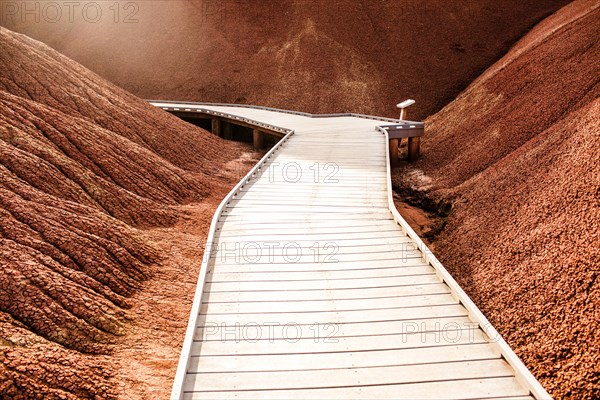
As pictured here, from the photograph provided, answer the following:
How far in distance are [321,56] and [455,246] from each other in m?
17.7

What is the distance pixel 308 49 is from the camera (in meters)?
24.6

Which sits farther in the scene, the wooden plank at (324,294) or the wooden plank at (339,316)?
the wooden plank at (324,294)

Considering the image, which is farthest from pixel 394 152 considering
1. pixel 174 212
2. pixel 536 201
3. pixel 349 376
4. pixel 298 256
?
pixel 349 376

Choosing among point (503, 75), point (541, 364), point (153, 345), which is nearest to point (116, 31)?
point (503, 75)

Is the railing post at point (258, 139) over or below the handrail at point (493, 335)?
over

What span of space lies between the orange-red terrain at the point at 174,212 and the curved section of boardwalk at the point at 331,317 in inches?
31.0

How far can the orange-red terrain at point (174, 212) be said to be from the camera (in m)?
5.01

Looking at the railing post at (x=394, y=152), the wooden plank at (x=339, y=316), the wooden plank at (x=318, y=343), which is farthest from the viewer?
the railing post at (x=394, y=152)

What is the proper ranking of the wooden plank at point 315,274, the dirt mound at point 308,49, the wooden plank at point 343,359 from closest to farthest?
the wooden plank at point 343,359
the wooden plank at point 315,274
the dirt mound at point 308,49

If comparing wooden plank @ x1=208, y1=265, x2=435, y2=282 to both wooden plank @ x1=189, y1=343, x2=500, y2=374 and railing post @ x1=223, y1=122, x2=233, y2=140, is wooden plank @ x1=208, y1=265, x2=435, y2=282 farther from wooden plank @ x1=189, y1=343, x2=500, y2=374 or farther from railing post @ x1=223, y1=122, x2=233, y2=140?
railing post @ x1=223, y1=122, x2=233, y2=140

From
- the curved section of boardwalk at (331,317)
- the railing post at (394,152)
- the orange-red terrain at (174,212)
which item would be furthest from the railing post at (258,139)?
the curved section of boardwalk at (331,317)

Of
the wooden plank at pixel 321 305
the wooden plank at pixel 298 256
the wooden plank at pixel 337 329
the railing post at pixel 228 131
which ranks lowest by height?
the wooden plank at pixel 337 329

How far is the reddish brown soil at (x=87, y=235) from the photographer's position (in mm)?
4676

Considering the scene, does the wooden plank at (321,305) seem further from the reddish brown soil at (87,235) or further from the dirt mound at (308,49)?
the dirt mound at (308,49)
